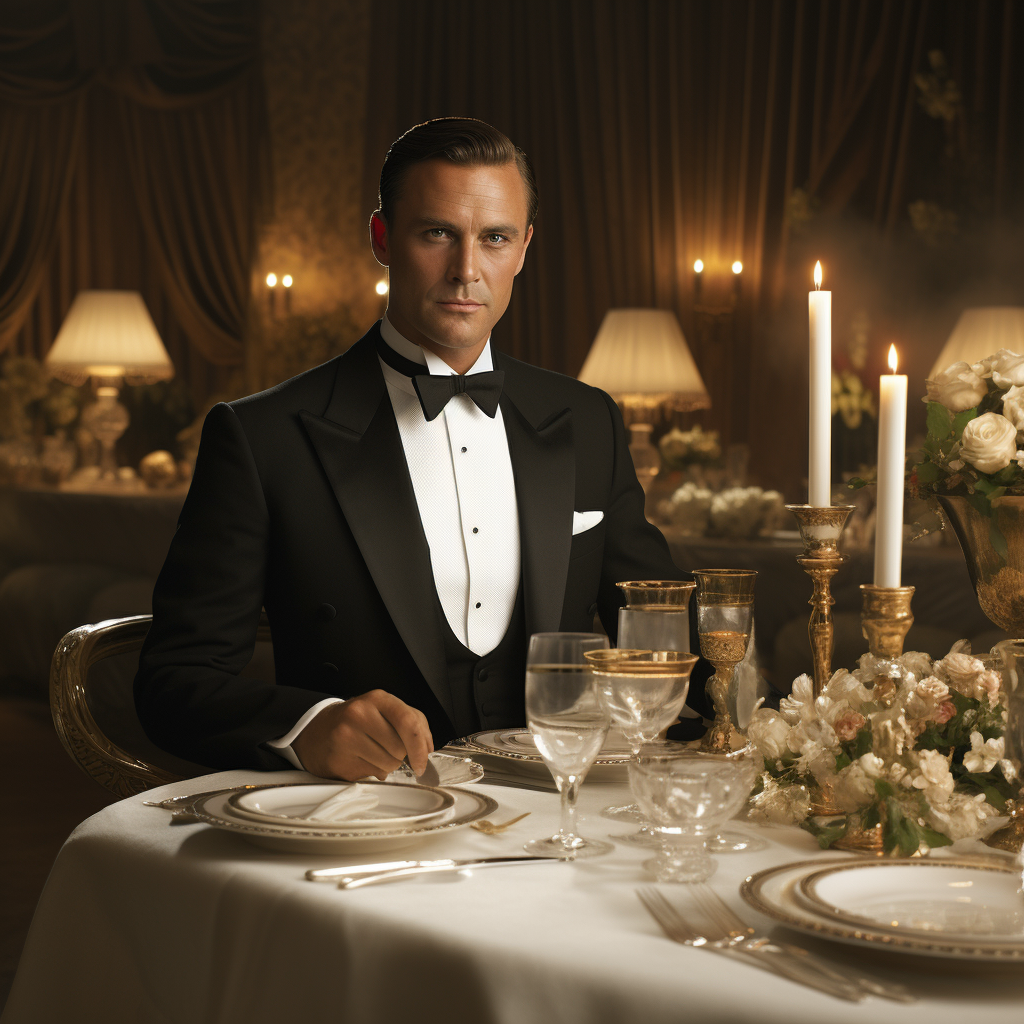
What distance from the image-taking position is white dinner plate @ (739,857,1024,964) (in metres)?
0.78

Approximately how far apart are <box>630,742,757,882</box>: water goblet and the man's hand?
0.90 feet

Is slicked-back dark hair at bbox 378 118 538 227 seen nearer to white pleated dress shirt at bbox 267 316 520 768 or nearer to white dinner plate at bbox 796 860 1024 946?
white pleated dress shirt at bbox 267 316 520 768

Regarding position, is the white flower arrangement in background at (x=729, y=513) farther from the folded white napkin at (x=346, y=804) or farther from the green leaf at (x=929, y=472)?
the folded white napkin at (x=346, y=804)

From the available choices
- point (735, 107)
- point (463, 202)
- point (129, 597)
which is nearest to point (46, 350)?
point (129, 597)

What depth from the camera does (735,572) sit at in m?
1.24

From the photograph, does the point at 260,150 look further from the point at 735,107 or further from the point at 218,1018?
the point at 218,1018

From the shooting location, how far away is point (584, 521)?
6.59 ft

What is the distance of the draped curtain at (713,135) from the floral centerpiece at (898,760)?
14.1ft

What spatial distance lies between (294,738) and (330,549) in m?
0.50

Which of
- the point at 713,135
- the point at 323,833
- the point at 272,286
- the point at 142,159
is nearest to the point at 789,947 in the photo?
the point at 323,833

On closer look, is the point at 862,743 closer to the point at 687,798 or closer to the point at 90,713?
the point at 687,798

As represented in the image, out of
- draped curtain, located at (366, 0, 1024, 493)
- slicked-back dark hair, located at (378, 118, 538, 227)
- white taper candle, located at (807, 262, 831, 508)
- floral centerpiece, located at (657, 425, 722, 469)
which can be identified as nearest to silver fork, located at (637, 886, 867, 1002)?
white taper candle, located at (807, 262, 831, 508)

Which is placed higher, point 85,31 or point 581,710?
point 85,31

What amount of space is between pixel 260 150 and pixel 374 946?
309 inches
